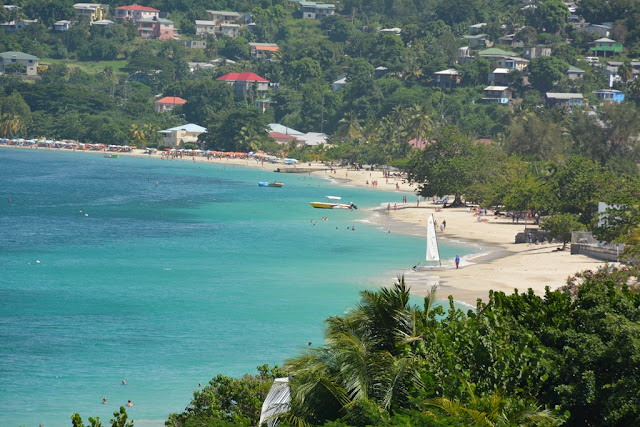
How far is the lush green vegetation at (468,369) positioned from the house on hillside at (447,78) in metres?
167

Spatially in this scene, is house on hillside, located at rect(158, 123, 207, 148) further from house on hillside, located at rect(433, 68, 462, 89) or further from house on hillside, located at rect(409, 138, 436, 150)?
house on hillside, located at rect(433, 68, 462, 89)

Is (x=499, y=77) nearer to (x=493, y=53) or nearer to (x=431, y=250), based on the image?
(x=493, y=53)

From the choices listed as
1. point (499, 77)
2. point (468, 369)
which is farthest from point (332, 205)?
point (499, 77)

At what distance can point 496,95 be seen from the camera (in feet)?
568

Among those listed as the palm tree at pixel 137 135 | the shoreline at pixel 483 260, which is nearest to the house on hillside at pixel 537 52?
the palm tree at pixel 137 135

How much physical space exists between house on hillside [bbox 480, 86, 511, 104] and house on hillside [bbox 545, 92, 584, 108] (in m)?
8.56

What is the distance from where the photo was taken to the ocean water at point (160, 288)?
3195 cm

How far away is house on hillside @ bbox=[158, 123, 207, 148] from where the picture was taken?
173 m

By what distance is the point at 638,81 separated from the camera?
159 meters

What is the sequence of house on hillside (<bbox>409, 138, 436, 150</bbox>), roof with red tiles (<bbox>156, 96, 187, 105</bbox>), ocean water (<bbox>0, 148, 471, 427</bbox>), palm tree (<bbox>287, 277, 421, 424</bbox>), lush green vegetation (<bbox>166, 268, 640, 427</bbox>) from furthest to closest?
roof with red tiles (<bbox>156, 96, 187, 105</bbox>) → house on hillside (<bbox>409, 138, 436, 150</bbox>) → ocean water (<bbox>0, 148, 471, 427</bbox>) → palm tree (<bbox>287, 277, 421, 424</bbox>) → lush green vegetation (<bbox>166, 268, 640, 427</bbox>)

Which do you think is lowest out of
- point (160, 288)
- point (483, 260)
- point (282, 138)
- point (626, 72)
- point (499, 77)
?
point (160, 288)

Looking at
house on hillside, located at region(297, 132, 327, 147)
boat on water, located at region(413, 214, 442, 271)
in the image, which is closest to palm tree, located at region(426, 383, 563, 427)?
boat on water, located at region(413, 214, 442, 271)

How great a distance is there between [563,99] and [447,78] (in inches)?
1070

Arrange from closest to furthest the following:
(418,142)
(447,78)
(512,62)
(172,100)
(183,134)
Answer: (418,142) < (183,134) < (512,62) < (447,78) < (172,100)
